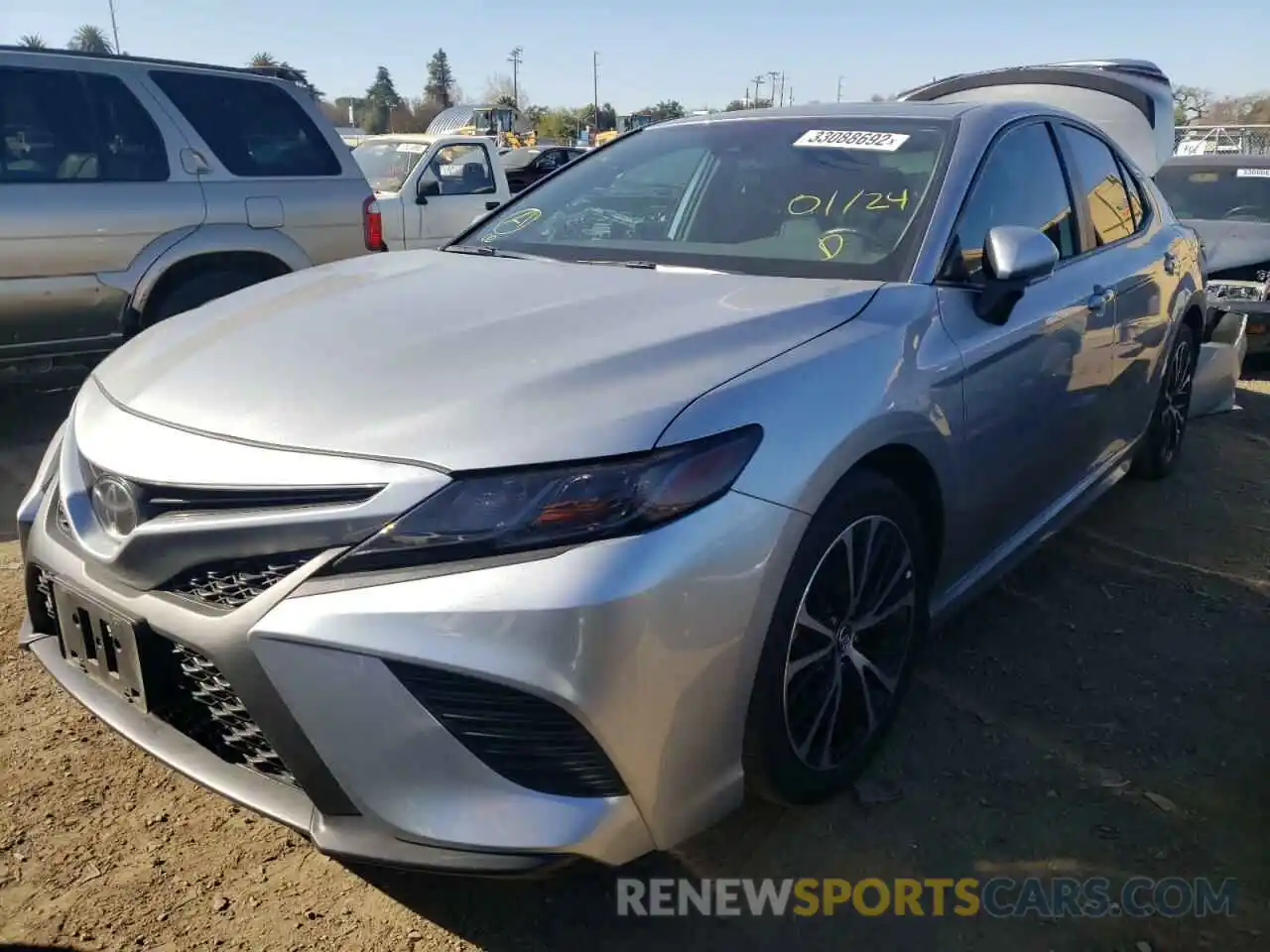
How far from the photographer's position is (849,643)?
240cm

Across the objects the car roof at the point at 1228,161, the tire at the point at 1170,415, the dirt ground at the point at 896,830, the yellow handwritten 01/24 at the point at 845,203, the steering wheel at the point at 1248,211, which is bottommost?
the dirt ground at the point at 896,830

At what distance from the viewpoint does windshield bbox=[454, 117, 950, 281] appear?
2.83 meters

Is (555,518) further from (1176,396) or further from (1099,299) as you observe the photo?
(1176,396)

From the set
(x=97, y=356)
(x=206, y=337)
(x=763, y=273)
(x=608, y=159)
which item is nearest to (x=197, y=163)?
(x=97, y=356)

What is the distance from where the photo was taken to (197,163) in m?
5.54

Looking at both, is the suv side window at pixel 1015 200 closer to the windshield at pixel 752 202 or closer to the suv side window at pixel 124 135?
the windshield at pixel 752 202

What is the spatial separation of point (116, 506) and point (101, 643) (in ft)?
0.90

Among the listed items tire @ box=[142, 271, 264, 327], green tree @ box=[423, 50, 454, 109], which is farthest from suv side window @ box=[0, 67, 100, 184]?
green tree @ box=[423, 50, 454, 109]

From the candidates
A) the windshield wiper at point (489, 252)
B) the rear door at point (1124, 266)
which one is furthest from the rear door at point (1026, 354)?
the windshield wiper at point (489, 252)

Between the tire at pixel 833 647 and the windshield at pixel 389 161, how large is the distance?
7853 mm

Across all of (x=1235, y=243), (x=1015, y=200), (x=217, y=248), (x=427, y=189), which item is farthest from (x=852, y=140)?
(x=427, y=189)

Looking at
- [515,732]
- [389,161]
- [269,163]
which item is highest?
[269,163]

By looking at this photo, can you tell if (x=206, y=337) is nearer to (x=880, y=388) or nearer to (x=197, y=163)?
(x=880, y=388)

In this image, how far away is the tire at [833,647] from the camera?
2078 mm
